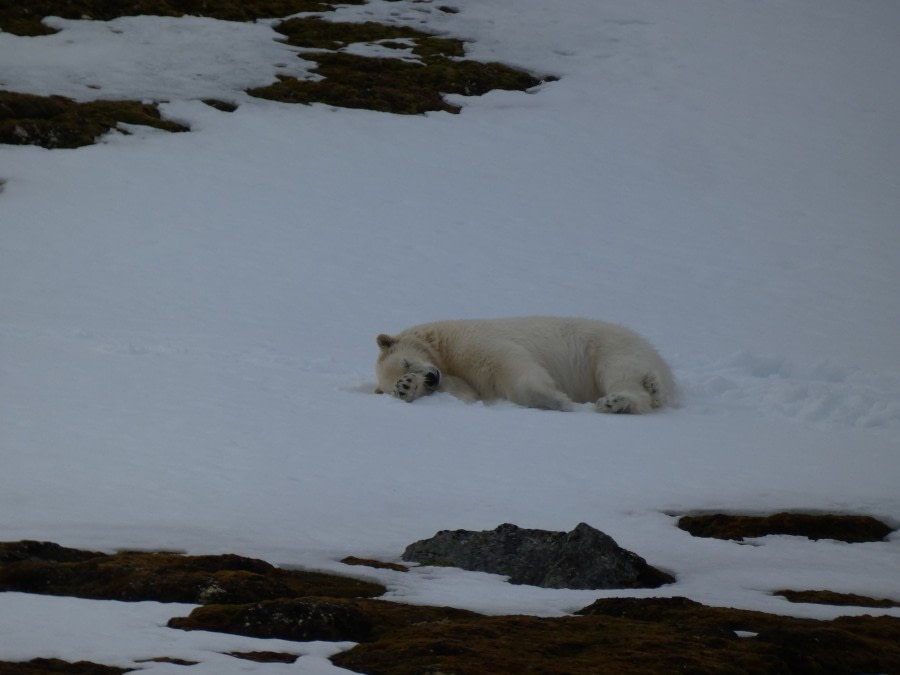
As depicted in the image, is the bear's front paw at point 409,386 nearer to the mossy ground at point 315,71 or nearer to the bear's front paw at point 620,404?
the bear's front paw at point 620,404

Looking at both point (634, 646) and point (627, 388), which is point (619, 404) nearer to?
point (627, 388)

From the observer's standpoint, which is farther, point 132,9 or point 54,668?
point 132,9

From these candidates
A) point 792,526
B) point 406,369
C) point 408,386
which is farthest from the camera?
point 406,369

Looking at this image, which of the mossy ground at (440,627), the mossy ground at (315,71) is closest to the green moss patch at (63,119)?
the mossy ground at (315,71)

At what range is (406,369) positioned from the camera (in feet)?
34.7

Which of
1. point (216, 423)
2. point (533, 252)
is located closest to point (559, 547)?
point (216, 423)

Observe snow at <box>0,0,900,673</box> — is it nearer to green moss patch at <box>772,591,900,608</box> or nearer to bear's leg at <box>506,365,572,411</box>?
green moss patch at <box>772,591,900,608</box>

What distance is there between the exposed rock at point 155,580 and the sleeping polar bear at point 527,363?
18.2ft

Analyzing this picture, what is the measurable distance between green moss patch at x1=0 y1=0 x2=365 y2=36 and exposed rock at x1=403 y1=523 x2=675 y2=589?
2387 centimetres

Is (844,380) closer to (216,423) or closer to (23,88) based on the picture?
(216,423)

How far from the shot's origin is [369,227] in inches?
748

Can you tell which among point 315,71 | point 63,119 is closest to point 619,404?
point 63,119

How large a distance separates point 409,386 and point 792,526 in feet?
14.6

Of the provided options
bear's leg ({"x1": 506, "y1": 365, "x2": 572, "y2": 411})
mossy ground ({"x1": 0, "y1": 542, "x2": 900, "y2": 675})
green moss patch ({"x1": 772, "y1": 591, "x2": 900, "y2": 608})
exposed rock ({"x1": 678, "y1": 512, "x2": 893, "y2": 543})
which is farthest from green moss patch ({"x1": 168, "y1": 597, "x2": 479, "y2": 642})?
bear's leg ({"x1": 506, "y1": 365, "x2": 572, "y2": 411})
